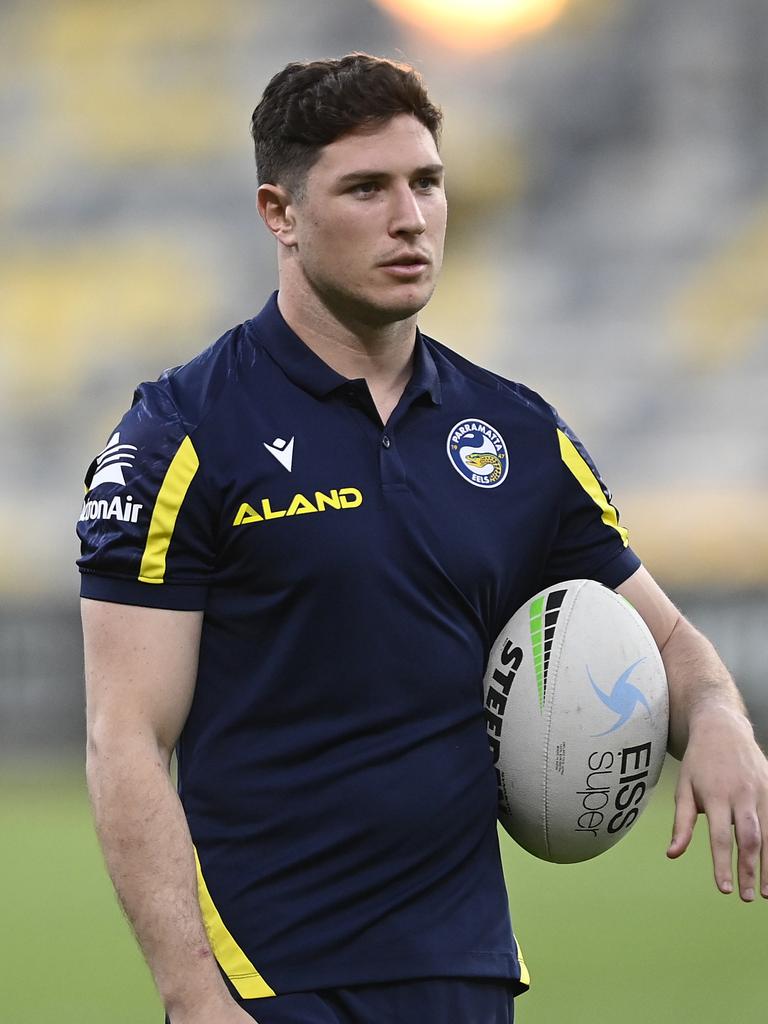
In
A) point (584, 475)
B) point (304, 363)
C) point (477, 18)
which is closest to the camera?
point (304, 363)

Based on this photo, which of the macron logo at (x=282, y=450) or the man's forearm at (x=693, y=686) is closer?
the macron logo at (x=282, y=450)

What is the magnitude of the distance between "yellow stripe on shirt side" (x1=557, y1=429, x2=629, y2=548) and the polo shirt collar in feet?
0.82

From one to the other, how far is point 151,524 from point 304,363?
0.41 metres

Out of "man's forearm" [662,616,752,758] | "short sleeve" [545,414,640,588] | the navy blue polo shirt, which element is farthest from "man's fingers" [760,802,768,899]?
Answer: "short sleeve" [545,414,640,588]

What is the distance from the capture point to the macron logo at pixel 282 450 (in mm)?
2576

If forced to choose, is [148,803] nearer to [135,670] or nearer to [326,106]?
[135,670]

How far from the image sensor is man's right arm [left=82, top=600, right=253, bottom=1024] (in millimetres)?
2346

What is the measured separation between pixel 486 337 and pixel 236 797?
1129 centimetres

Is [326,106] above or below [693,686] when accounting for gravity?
above

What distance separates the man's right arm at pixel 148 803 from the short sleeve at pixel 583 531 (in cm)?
75

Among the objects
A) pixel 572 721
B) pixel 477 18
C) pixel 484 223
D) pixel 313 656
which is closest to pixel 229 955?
pixel 313 656

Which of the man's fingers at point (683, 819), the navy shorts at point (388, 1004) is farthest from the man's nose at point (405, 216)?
the navy shorts at point (388, 1004)

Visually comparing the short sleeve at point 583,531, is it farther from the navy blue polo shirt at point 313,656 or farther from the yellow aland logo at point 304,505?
the yellow aland logo at point 304,505

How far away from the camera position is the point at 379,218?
2.59 metres
